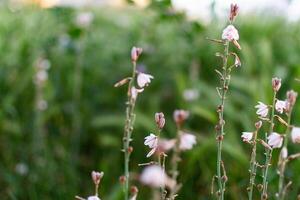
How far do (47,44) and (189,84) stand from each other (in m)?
0.80

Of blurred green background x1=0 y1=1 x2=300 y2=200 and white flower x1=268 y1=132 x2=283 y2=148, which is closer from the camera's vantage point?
white flower x1=268 y1=132 x2=283 y2=148

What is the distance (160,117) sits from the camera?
4.85 ft

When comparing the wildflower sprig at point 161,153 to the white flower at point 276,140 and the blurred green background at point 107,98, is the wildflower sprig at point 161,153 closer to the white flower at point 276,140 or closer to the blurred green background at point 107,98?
the white flower at point 276,140

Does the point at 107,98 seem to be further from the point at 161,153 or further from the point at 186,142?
the point at 161,153

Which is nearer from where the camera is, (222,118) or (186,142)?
(222,118)

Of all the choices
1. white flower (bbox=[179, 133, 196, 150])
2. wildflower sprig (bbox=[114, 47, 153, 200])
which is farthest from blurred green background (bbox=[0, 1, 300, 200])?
wildflower sprig (bbox=[114, 47, 153, 200])

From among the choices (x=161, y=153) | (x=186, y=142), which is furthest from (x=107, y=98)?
(x=161, y=153)

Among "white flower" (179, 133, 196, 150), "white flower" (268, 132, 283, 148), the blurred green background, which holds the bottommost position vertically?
"white flower" (268, 132, 283, 148)

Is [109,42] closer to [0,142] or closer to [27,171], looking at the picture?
[0,142]

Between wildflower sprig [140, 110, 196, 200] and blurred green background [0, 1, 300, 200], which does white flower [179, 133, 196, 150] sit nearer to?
wildflower sprig [140, 110, 196, 200]

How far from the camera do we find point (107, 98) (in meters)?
3.63

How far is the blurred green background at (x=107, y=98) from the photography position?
9.18ft

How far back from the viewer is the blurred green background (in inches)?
110

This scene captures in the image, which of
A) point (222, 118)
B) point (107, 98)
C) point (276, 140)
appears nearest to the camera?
point (276, 140)
